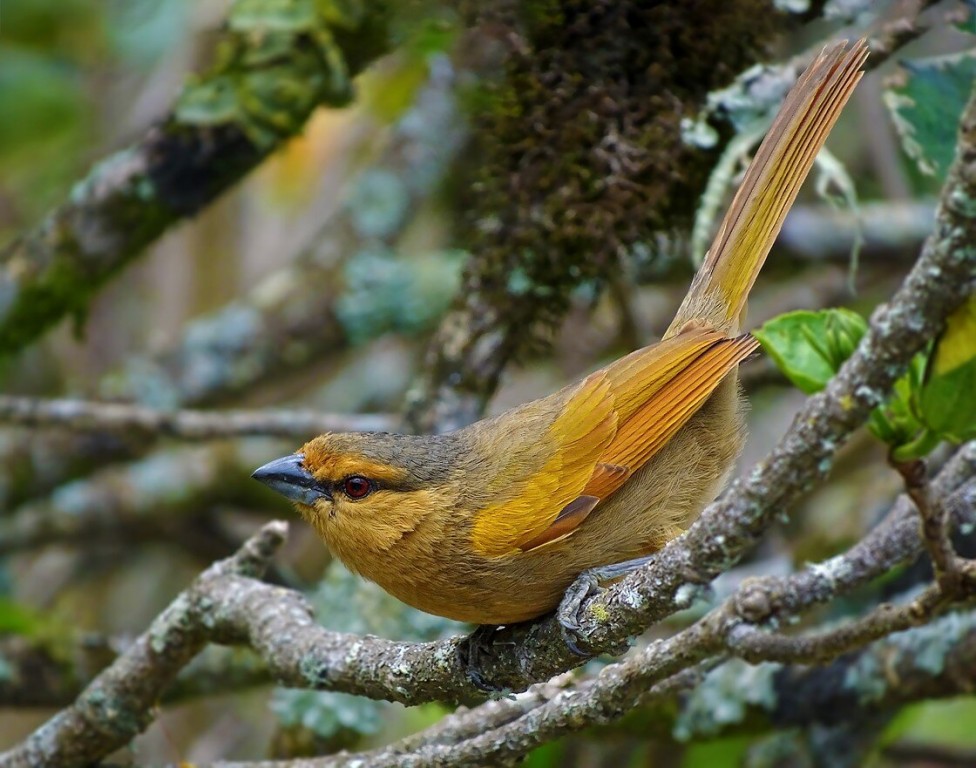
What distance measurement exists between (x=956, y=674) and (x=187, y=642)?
2284 millimetres

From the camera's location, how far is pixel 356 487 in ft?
10.6

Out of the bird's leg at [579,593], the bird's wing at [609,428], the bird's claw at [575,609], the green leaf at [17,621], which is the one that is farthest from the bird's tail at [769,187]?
the green leaf at [17,621]

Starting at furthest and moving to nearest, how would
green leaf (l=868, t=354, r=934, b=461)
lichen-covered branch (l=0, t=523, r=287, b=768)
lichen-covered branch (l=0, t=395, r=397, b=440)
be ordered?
1. lichen-covered branch (l=0, t=395, r=397, b=440)
2. lichen-covered branch (l=0, t=523, r=287, b=768)
3. green leaf (l=868, t=354, r=934, b=461)

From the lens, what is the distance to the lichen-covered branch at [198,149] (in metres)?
4.09

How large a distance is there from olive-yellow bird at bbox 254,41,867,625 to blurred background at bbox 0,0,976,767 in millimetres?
1000

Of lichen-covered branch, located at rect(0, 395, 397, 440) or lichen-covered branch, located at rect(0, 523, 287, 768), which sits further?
lichen-covered branch, located at rect(0, 395, 397, 440)

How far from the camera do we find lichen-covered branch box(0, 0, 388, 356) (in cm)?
409

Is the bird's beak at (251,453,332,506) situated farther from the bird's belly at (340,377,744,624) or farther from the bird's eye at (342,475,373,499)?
the bird's belly at (340,377,744,624)

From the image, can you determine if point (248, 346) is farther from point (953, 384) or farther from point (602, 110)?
point (953, 384)

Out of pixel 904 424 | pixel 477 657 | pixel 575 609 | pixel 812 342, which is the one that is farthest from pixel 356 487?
pixel 904 424

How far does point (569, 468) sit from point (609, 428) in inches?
6.5

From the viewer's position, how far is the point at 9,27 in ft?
17.3

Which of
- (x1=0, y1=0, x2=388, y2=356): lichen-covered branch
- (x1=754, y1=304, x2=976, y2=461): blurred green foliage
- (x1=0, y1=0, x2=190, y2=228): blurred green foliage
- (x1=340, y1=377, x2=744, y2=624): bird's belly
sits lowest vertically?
(x1=340, y1=377, x2=744, y2=624): bird's belly

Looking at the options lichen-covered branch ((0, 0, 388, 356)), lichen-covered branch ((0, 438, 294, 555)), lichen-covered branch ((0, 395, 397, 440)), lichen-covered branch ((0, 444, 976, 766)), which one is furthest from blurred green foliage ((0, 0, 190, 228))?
lichen-covered branch ((0, 444, 976, 766))
